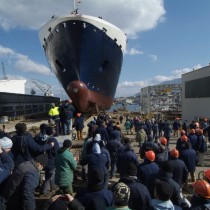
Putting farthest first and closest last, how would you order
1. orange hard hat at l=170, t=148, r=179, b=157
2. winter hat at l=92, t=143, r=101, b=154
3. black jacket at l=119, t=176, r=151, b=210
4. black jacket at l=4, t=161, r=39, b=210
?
winter hat at l=92, t=143, r=101, b=154 < orange hard hat at l=170, t=148, r=179, b=157 < black jacket at l=119, t=176, r=151, b=210 < black jacket at l=4, t=161, r=39, b=210

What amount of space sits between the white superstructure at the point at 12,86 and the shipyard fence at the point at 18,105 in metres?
8.90

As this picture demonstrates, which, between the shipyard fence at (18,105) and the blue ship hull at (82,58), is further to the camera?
the shipyard fence at (18,105)

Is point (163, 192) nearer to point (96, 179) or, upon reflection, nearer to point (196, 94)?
point (96, 179)

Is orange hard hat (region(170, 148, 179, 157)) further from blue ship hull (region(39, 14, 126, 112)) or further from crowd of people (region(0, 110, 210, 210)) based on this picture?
blue ship hull (region(39, 14, 126, 112))

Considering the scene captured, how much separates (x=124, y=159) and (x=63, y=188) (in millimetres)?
1484

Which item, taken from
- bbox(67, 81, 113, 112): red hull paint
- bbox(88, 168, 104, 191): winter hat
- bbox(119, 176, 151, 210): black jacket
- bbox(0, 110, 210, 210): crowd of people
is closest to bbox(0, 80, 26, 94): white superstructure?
bbox(67, 81, 113, 112): red hull paint

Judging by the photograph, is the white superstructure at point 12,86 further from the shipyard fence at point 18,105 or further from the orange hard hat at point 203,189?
the orange hard hat at point 203,189

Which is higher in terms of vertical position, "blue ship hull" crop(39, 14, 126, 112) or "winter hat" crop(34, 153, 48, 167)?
"blue ship hull" crop(39, 14, 126, 112)

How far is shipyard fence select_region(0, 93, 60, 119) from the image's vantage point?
87.7ft

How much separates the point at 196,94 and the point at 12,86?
3221 cm

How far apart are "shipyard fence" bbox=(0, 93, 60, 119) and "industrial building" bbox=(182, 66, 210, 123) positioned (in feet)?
56.3

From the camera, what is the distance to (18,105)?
3111cm

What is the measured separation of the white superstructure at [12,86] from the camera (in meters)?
49.3

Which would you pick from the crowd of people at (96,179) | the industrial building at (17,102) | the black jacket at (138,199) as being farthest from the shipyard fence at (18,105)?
the black jacket at (138,199)
